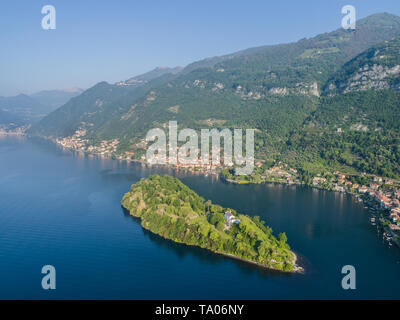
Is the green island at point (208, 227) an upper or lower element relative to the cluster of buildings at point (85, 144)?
lower

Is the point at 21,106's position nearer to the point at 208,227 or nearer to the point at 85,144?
the point at 85,144

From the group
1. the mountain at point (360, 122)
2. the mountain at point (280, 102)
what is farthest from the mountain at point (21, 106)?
the mountain at point (360, 122)

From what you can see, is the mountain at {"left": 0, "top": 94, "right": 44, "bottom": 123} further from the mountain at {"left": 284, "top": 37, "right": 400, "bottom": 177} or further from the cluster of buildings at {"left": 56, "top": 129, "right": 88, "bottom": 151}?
the mountain at {"left": 284, "top": 37, "right": 400, "bottom": 177}

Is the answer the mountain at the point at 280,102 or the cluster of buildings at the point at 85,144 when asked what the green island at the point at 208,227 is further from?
the cluster of buildings at the point at 85,144

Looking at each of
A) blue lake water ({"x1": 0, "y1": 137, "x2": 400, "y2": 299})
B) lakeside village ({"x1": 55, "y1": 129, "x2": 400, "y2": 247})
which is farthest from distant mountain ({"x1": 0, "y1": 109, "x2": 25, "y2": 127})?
blue lake water ({"x1": 0, "y1": 137, "x2": 400, "y2": 299})

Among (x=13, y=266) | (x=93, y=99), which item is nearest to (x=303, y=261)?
(x=13, y=266)

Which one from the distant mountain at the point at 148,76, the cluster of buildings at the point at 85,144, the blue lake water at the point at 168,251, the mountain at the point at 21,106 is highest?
the distant mountain at the point at 148,76
